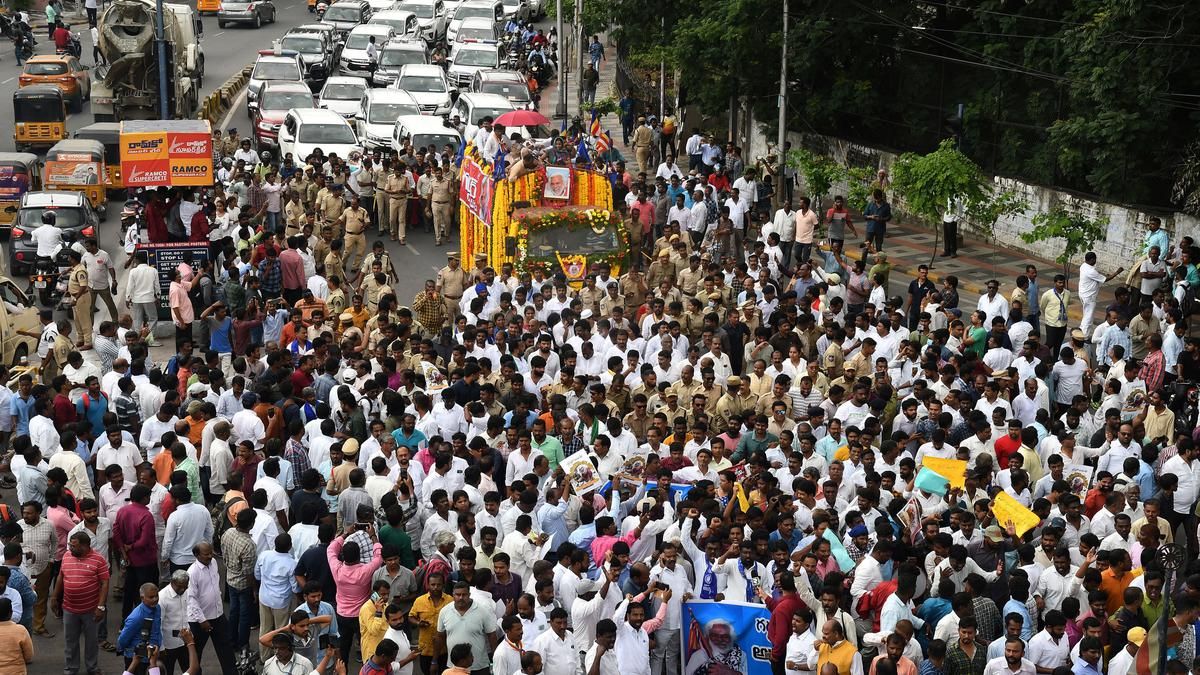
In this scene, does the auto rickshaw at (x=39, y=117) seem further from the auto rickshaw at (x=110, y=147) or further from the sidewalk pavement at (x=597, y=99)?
the sidewalk pavement at (x=597, y=99)

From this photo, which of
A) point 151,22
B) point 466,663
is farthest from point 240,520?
point 151,22

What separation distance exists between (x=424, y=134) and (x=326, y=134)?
1875 mm

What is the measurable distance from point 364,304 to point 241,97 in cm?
2592

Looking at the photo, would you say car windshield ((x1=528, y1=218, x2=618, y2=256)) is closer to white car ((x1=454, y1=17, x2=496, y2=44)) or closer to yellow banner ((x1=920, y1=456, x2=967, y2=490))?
yellow banner ((x1=920, y1=456, x2=967, y2=490))

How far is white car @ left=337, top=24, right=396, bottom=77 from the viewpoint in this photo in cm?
4531

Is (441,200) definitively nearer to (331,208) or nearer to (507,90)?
(331,208)

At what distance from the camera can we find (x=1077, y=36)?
2459 cm

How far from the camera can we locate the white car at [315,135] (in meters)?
30.7

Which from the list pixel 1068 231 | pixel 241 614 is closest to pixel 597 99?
pixel 1068 231

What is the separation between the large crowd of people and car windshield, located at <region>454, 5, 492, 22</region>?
31.9 m

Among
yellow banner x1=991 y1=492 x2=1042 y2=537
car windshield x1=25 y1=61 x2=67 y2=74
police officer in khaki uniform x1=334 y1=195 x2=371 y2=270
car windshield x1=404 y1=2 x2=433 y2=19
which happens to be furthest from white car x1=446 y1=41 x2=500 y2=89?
yellow banner x1=991 y1=492 x2=1042 y2=537

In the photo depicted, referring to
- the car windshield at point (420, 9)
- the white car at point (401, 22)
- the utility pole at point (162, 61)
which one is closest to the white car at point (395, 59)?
the white car at point (401, 22)

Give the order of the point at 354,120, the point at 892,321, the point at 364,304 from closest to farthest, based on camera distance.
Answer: the point at 892,321 → the point at 364,304 → the point at 354,120

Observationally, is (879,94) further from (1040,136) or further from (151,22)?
(151,22)
